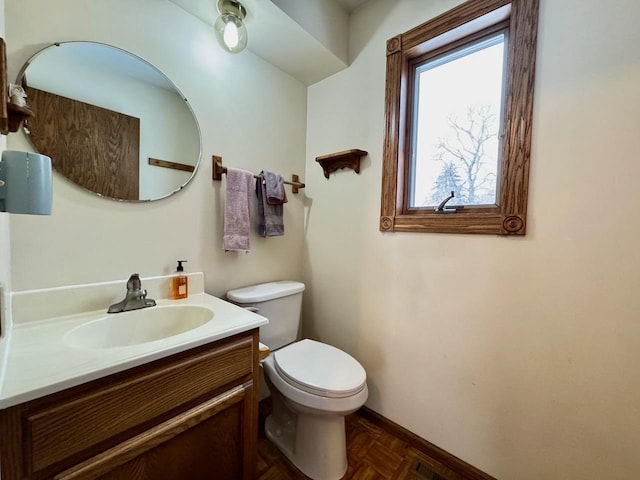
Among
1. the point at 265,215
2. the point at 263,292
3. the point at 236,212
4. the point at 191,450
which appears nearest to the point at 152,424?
the point at 191,450

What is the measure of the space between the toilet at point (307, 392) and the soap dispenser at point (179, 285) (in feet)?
0.70

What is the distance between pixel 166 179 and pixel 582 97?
5.42 ft

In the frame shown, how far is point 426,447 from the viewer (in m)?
1.27

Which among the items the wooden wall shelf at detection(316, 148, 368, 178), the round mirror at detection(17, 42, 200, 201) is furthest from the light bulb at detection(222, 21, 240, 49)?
the wooden wall shelf at detection(316, 148, 368, 178)

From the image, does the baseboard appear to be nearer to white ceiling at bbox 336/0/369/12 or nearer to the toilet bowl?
the toilet bowl

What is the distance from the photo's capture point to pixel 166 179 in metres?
1.16

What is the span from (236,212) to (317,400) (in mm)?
934

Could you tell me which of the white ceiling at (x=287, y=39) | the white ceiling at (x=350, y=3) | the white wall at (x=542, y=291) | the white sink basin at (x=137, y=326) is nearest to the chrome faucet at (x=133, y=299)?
the white sink basin at (x=137, y=326)

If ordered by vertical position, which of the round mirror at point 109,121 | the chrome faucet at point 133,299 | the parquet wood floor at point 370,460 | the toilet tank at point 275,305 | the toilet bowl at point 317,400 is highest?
the round mirror at point 109,121

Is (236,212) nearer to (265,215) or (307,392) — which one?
(265,215)

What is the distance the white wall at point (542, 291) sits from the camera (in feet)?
2.80

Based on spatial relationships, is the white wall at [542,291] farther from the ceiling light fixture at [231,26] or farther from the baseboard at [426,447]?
the ceiling light fixture at [231,26]

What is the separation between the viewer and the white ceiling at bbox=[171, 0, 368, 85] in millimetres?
1173

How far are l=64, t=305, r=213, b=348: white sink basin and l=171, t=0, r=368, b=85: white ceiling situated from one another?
4.42ft
